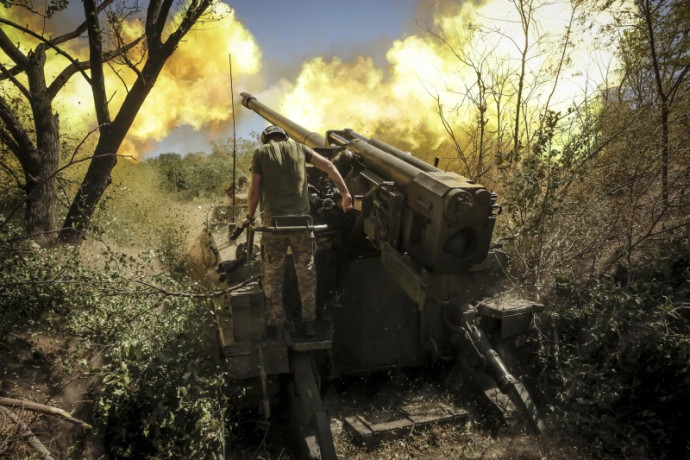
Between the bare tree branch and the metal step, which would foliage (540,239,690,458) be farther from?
the bare tree branch

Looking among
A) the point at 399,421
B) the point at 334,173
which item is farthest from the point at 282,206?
the point at 399,421

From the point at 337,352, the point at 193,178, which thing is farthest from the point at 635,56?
the point at 193,178

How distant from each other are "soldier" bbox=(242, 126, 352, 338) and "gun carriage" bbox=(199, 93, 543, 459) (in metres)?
0.15

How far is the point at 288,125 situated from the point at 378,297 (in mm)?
3628

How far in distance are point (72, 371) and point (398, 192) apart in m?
3.84

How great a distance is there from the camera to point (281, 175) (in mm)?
5117

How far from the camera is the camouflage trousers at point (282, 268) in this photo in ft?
16.9

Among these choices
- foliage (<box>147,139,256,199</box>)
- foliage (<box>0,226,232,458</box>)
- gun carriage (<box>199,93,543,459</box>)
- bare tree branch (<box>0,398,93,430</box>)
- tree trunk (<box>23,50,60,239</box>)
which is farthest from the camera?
foliage (<box>147,139,256,199</box>)

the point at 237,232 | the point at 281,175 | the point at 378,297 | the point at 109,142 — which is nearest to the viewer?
the point at 281,175

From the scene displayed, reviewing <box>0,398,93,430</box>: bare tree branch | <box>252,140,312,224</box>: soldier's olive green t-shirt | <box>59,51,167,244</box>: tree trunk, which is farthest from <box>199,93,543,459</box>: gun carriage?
<box>59,51,167,244</box>: tree trunk

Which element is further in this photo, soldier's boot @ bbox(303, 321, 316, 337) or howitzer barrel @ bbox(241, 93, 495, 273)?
soldier's boot @ bbox(303, 321, 316, 337)

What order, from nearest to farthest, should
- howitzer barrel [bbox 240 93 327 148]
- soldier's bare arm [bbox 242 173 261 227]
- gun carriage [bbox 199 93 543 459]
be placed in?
1. gun carriage [bbox 199 93 543 459]
2. soldier's bare arm [bbox 242 173 261 227]
3. howitzer barrel [bbox 240 93 327 148]

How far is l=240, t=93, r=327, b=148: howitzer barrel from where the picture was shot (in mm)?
7171

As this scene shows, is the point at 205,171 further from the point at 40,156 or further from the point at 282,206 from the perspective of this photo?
the point at 282,206
